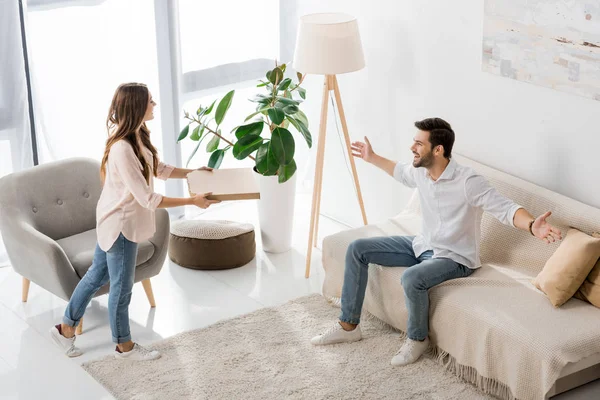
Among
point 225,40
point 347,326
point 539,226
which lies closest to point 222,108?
point 225,40

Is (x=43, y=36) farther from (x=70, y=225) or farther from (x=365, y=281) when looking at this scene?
(x=365, y=281)

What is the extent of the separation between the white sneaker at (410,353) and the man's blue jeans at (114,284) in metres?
1.18

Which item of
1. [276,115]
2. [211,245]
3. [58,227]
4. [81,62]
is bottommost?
[211,245]

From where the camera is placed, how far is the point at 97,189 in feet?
14.1

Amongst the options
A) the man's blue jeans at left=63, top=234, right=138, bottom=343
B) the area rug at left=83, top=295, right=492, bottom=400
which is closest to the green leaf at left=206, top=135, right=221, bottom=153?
the area rug at left=83, top=295, right=492, bottom=400

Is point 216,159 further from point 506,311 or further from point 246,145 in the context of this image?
point 506,311

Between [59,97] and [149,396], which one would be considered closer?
[149,396]

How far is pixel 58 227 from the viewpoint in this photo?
13.7ft

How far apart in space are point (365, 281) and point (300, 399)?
672mm

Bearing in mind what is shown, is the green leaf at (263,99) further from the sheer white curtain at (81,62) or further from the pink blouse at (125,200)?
the pink blouse at (125,200)

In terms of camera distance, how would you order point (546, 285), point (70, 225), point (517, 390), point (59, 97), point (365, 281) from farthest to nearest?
1. point (59, 97)
2. point (70, 225)
3. point (365, 281)
4. point (546, 285)
5. point (517, 390)

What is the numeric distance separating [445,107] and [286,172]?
0.90 metres

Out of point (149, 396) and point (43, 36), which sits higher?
point (43, 36)

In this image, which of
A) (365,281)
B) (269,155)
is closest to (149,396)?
(365,281)
